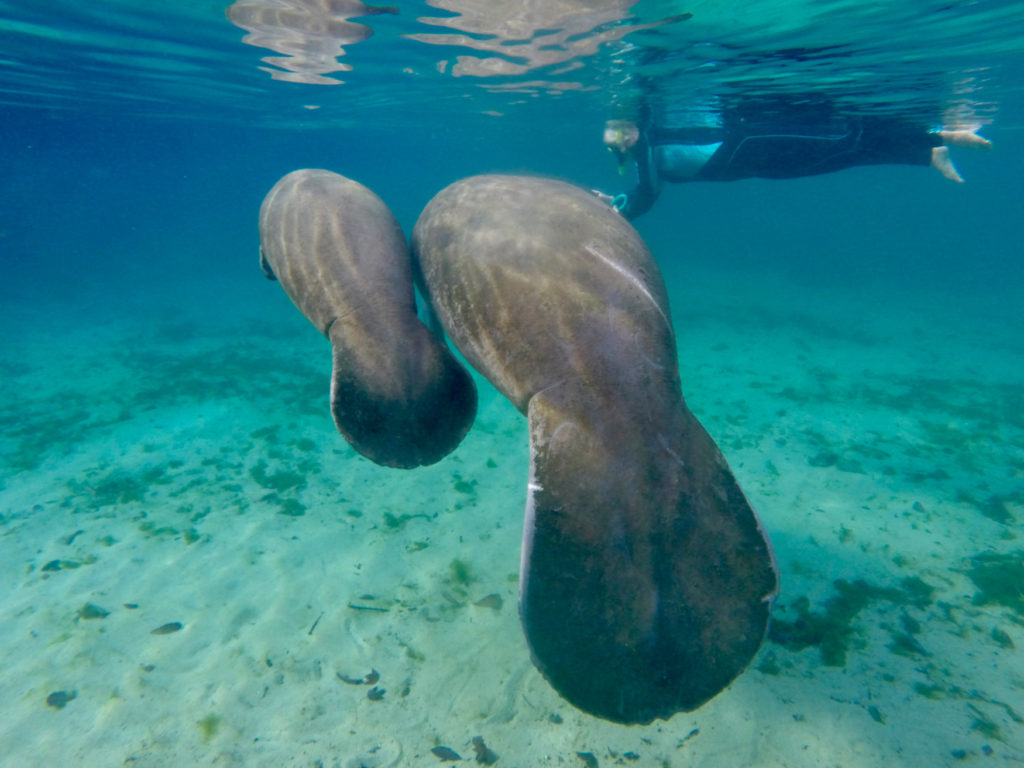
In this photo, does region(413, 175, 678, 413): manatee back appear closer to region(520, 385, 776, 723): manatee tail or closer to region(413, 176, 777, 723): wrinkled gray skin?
region(413, 176, 777, 723): wrinkled gray skin

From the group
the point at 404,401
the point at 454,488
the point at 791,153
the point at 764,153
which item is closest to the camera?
the point at 404,401

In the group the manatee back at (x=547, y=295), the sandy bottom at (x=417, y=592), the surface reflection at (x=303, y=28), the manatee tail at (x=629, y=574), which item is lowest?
the sandy bottom at (x=417, y=592)

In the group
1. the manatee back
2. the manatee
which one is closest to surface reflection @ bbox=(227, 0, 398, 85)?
the manatee

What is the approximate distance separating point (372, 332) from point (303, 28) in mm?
13029

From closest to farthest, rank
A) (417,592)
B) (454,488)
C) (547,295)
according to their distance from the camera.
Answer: (547,295), (417,592), (454,488)

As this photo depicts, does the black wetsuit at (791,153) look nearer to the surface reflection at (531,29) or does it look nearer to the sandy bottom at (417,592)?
the surface reflection at (531,29)

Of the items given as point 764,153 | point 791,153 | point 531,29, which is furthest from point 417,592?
point 531,29

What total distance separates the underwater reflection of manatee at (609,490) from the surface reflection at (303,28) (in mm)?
11060

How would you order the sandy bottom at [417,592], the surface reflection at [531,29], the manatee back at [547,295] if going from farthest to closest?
1. the surface reflection at [531,29]
2. the sandy bottom at [417,592]
3. the manatee back at [547,295]

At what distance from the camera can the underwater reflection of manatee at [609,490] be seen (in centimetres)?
159

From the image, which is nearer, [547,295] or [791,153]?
[547,295]

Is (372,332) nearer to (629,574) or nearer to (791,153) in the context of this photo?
(629,574)

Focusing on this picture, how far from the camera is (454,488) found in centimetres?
682

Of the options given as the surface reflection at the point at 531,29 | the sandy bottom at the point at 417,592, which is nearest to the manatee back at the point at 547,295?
the sandy bottom at the point at 417,592
